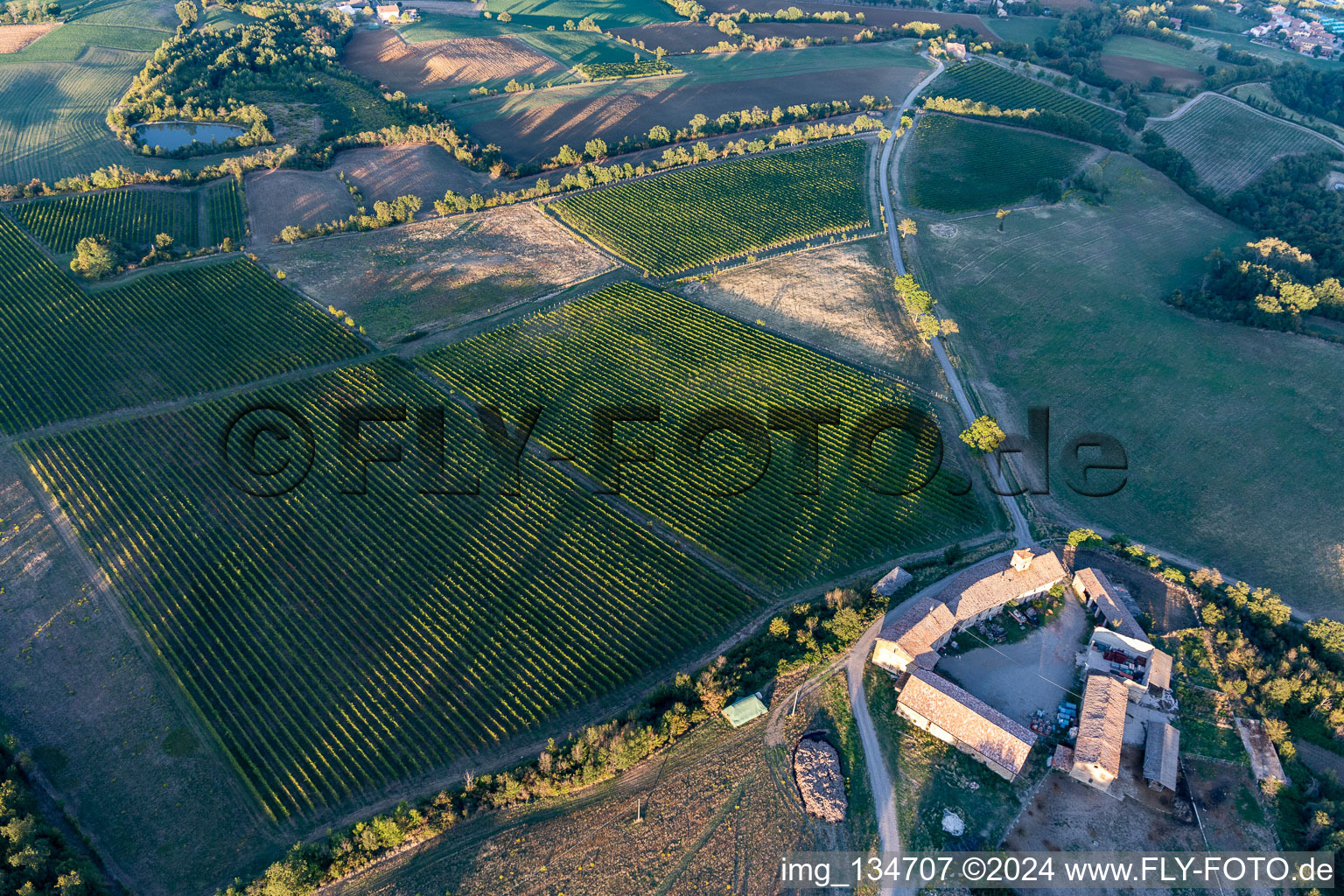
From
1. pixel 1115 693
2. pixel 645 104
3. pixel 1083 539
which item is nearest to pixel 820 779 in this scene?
pixel 1115 693

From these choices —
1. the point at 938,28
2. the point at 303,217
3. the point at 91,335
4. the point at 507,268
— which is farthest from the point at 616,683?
the point at 938,28

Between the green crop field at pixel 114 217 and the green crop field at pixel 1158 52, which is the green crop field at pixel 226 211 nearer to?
the green crop field at pixel 114 217

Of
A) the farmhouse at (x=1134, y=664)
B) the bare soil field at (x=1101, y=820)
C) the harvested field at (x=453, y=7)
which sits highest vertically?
the harvested field at (x=453, y=7)

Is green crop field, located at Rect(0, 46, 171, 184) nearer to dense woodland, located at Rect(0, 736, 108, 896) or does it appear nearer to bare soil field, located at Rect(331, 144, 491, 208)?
bare soil field, located at Rect(331, 144, 491, 208)

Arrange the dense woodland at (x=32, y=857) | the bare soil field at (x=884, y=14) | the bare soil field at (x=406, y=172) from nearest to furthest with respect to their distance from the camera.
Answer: the dense woodland at (x=32, y=857)
the bare soil field at (x=406, y=172)
the bare soil field at (x=884, y=14)

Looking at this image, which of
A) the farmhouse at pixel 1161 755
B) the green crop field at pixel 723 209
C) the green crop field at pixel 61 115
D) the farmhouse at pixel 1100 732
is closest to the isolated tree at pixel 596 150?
the green crop field at pixel 723 209
